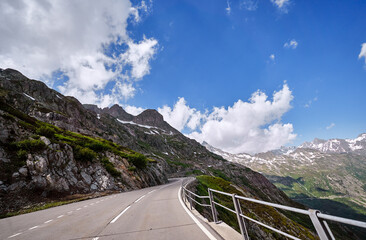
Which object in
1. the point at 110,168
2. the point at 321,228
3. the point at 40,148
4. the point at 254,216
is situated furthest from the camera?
the point at 110,168

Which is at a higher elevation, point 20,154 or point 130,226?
point 20,154

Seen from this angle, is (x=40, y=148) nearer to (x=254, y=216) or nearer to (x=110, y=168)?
(x=110, y=168)

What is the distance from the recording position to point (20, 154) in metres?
20.8

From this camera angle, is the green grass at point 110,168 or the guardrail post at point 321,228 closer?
the guardrail post at point 321,228

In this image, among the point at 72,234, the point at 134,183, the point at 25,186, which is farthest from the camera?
the point at 134,183

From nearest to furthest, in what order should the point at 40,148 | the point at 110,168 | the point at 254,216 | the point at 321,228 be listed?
the point at 321,228 < the point at 40,148 < the point at 254,216 < the point at 110,168

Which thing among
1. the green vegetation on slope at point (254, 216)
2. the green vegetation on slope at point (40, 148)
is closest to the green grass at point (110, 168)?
the green vegetation on slope at point (40, 148)

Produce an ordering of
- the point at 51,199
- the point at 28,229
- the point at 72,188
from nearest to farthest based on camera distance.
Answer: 1. the point at 28,229
2. the point at 51,199
3. the point at 72,188

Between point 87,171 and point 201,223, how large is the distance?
87.7ft

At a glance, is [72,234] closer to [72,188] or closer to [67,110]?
[72,188]


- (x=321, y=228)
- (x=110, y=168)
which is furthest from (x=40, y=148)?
(x=321, y=228)

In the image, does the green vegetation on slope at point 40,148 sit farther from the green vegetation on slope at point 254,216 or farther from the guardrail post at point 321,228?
the guardrail post at point 321,228

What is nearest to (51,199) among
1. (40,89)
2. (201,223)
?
(201,223)

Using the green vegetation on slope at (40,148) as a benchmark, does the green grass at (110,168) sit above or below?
below
